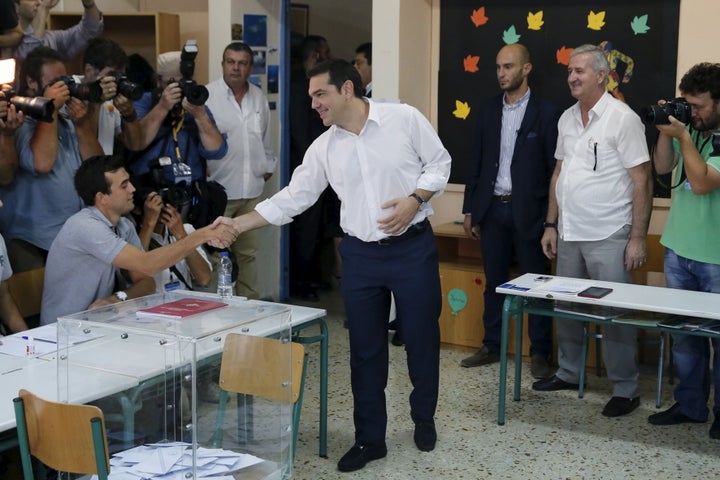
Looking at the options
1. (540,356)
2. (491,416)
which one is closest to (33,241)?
(491,416)

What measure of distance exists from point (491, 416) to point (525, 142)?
150 cm

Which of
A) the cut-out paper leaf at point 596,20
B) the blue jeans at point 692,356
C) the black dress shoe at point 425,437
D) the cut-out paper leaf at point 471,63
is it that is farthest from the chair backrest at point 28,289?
the cut-out paper leaf at point 596,20

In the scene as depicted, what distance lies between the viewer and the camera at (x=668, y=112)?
3807 mm

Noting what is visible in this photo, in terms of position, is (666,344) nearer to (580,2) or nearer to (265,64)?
(580,2)

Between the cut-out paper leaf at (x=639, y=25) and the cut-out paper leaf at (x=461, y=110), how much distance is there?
110cm

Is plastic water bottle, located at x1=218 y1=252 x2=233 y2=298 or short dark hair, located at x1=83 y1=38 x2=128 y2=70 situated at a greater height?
short dark hair, located at x1=83 y1=38 x2=128 y2=70

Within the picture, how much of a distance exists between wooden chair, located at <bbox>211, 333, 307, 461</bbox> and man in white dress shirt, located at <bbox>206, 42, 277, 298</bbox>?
9.65ft

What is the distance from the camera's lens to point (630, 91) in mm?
5133

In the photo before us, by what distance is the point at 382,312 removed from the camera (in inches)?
147

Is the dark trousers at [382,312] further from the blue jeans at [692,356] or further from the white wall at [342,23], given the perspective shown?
the white wall at [342,23]

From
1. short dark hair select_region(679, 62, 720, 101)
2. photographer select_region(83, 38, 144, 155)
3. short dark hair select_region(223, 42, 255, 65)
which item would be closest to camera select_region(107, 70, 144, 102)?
photographer select_region(83, 38, 144, 155)

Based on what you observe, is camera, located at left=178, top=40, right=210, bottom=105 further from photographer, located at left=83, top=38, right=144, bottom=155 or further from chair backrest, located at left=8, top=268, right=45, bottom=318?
chair backrest, located at left=8, top=268, right=45, bottom=318

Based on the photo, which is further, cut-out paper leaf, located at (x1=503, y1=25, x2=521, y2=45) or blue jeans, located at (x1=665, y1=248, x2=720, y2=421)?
cut-out paper leaf, located at (x1=503, y1=25, x2=521, y2=45)

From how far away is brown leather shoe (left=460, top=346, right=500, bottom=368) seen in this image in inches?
200
